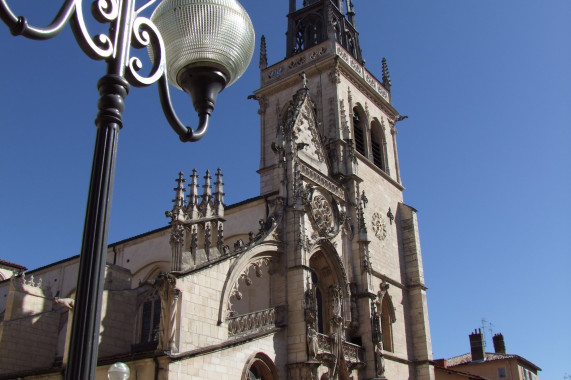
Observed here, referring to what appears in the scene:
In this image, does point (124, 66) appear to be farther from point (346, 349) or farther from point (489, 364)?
point (489, 364)

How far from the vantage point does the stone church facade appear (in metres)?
15.0

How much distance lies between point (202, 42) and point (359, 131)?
23269mm

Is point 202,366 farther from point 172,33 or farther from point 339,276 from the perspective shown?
point 172,33

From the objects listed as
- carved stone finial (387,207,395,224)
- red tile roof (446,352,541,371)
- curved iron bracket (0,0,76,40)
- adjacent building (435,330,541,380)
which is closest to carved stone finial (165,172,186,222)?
carved stone finial (387,207,395,224)

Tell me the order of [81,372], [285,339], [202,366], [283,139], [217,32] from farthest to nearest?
[283,139], [285,339], [202,366], [217,32], [81,372]

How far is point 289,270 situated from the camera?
60.1 ft

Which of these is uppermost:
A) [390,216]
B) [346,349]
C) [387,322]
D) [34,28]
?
[390,216]

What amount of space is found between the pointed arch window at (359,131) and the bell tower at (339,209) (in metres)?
Answer: 0.05

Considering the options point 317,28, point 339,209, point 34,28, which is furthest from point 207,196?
point 34,28

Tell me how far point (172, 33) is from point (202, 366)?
34.4 ft

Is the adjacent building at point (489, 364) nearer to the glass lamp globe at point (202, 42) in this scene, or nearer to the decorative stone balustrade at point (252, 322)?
the decorative stone balustrade at point (252, 322)

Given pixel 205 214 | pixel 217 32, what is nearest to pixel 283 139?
pixel 205 214

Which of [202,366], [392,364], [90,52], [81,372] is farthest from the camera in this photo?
[392,364]

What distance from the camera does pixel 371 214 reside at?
1005 inches
